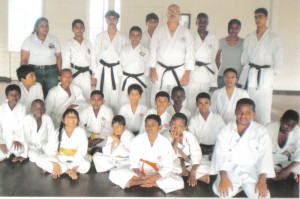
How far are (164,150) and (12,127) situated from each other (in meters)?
1.61

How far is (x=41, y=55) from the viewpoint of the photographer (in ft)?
14.9

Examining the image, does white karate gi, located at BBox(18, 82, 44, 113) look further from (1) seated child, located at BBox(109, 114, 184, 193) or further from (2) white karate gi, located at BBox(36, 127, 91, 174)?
(1) seated child, located at BBox(109, 114, 184, 193)

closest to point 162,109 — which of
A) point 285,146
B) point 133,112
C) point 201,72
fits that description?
point 133,112

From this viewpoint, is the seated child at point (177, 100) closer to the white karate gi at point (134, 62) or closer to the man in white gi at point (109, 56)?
the white karate gi at point (134, 62)

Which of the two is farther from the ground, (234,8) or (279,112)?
(234,8)

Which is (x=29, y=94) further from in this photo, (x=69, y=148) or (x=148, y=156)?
(x=148, y=156)

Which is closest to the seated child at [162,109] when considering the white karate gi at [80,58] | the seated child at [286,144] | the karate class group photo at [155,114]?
the karate class group photo at [155,114]

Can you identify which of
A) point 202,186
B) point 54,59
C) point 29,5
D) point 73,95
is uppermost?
point 29,5

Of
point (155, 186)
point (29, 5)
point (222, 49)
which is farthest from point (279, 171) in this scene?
point (29, 5)

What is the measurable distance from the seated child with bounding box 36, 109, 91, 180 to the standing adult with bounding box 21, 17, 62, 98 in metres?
1.20

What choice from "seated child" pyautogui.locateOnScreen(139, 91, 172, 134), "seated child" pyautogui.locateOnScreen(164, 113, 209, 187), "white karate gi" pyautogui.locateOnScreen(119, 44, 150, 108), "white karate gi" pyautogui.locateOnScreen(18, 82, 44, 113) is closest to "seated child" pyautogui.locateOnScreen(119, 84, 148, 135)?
"seated child" pyautogui.locateOnScreen(139, 91, 172, 134)

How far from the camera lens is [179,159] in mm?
3559

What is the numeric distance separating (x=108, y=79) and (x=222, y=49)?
1552 millimetres

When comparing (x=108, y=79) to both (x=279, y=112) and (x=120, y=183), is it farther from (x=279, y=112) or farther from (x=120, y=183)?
(x=279, y=112)
